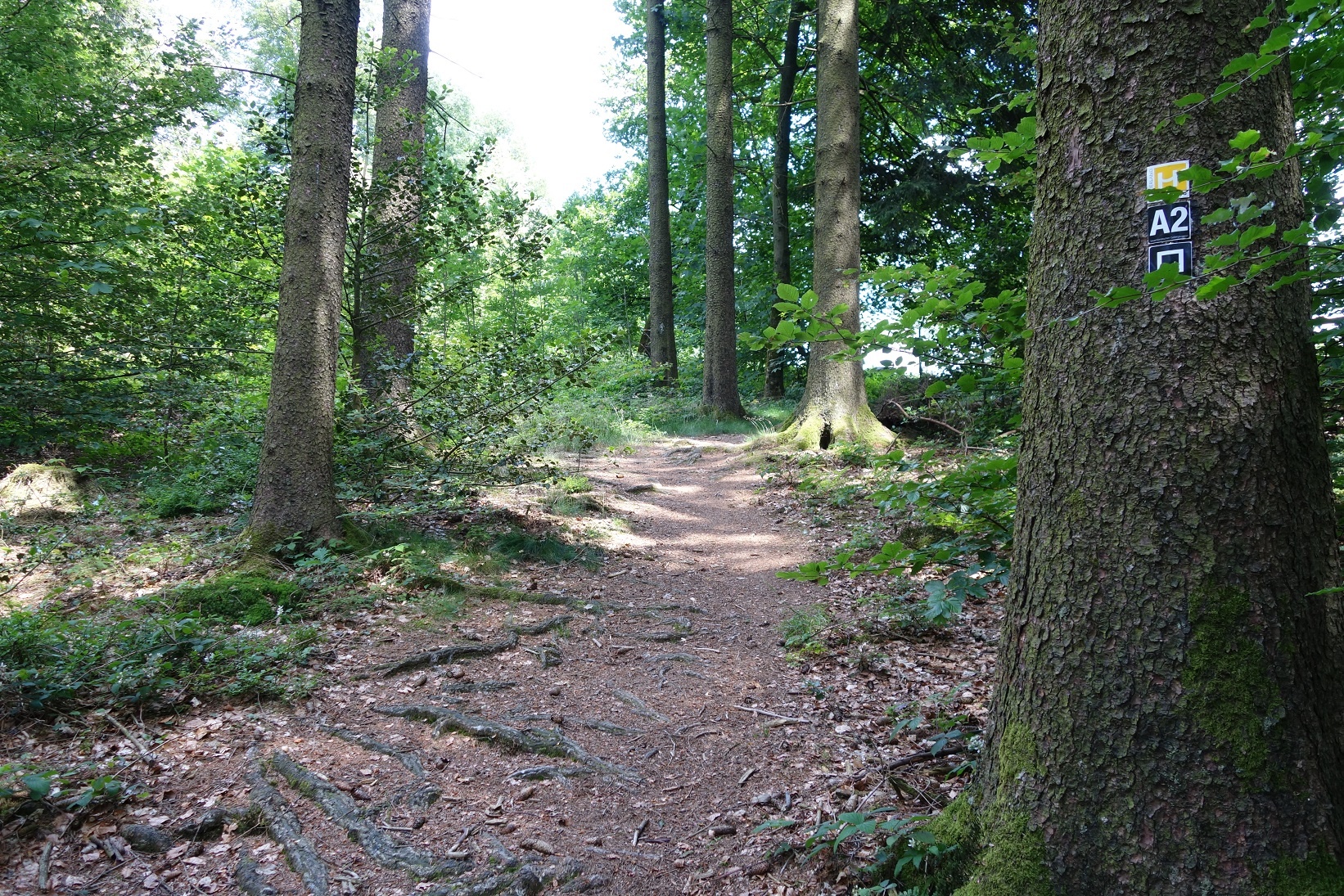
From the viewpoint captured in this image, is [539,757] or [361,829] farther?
[539,757]

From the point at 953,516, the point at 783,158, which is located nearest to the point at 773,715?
the point at 953,516

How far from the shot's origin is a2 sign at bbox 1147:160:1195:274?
189 cm

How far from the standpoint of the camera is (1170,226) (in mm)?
1907

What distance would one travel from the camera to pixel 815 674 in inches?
183

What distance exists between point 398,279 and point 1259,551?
807cm

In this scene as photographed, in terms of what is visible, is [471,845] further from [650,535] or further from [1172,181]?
[650,535]

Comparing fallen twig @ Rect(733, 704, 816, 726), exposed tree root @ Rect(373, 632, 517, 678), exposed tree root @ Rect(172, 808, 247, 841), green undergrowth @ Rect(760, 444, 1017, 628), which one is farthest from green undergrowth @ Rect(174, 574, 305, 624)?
green undergrowth @ Rect(760, 444, 1017, 628)

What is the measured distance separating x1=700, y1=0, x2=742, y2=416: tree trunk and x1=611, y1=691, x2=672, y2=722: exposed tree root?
33.9 feet

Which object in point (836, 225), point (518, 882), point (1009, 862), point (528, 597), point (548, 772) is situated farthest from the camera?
point (836, 225)

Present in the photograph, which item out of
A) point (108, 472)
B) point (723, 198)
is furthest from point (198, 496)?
point (723, 198)

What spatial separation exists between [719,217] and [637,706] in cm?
1155

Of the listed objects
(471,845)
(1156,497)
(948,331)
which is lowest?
(471,845)

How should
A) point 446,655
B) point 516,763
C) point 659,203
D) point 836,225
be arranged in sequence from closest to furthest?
point 516,763
point 446,655
point 836,225
point 659,203

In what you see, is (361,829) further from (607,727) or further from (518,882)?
(607,727)
